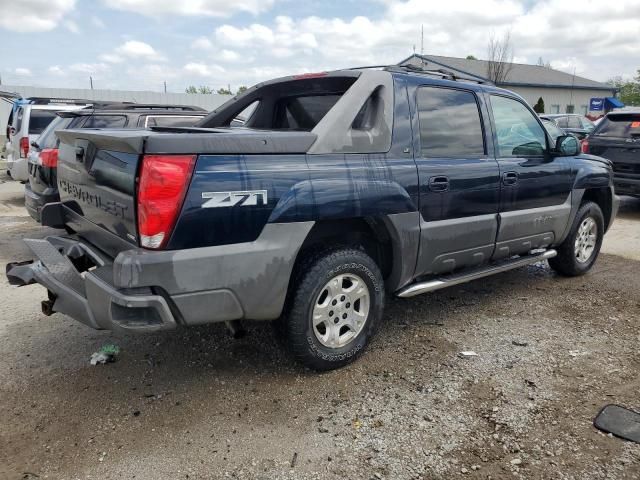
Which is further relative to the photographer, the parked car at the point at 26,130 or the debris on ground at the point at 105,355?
the parked car at the point at 26,130

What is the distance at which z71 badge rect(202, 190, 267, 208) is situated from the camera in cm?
274

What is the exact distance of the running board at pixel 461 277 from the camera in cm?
379

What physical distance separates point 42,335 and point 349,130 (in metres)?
2.88

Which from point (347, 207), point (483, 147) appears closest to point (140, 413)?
point (347, 207)

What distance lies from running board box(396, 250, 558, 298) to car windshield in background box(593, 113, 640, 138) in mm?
5232

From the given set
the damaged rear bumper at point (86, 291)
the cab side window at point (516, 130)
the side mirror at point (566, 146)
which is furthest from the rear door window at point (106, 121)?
the side mirror at point (566, 146)

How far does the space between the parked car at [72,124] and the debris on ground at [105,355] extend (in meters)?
2.69

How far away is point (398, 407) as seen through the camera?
3.11 meters

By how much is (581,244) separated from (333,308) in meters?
3.46

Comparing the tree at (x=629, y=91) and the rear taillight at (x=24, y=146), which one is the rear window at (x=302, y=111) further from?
the tree at (x=629, y=91)

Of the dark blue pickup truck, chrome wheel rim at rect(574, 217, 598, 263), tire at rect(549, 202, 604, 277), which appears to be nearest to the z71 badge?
the dark blue pickup truck

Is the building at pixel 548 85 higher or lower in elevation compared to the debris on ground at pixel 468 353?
higher

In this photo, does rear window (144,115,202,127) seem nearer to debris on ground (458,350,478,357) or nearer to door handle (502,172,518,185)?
door handle (502,172,518,185)

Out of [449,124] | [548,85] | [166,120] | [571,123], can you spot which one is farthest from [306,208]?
[548,85]
